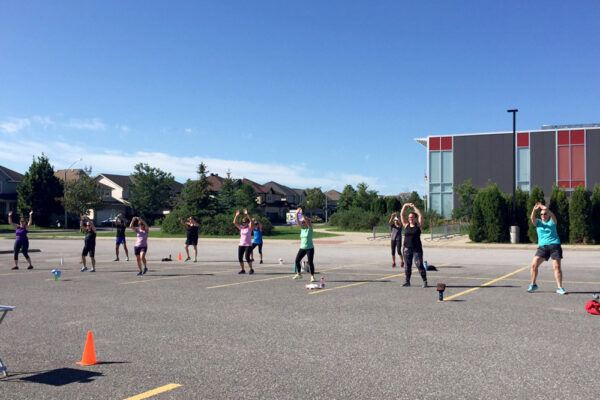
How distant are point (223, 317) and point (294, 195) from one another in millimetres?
130412

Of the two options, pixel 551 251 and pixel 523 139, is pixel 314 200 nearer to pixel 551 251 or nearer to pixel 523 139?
pixel 523 139

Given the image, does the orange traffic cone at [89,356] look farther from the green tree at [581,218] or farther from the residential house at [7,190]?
the residential house at [7,190]

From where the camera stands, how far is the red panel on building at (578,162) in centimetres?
5213

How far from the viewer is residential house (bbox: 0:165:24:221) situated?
71.3 m

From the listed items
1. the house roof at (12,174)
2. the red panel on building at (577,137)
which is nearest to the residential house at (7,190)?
the house roof at (12,174)

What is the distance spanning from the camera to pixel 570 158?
52469 millimetres

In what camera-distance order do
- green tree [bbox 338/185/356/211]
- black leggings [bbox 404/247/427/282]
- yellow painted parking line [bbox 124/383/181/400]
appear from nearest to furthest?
yellow painted parking line [bbox 124/383/181/400] → black leggings [bbox 404/247/427/282] → green tree [bbox 338/185/356/211]

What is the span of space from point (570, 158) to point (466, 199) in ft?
36.5

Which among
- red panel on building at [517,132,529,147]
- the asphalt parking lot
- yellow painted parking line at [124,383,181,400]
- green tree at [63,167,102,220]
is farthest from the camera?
green tree at [63,167,102,220]

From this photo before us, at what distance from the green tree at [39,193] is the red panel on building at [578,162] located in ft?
191

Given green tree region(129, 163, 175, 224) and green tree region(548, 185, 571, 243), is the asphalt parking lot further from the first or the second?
green tree region(129, 163, 175, 224)

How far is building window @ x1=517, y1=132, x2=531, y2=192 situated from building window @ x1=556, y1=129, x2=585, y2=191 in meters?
2.73

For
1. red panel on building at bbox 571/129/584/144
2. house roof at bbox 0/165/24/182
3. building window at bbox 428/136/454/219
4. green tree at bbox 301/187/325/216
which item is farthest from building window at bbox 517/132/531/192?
green tree at bbox 301/187/325/216

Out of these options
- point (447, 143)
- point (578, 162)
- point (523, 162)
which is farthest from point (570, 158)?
point (447, 143)
